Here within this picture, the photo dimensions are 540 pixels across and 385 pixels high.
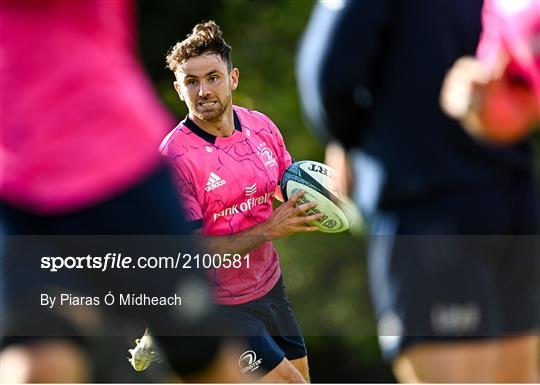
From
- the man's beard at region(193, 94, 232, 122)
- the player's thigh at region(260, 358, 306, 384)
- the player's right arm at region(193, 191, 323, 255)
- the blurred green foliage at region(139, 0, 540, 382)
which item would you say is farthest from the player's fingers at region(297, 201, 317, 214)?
the player's thigh at region(260, 358, 306, 384)

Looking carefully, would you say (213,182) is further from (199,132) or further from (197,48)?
(197,48)

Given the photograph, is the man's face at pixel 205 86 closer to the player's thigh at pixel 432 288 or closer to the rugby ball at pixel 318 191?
the rugby ball at pixel 318 191

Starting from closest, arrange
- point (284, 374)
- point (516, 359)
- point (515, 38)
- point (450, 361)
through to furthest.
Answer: point (515, 38) < point (450, 361) < point (516, 359) < point (284, 374)

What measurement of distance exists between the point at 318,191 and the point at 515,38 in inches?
38.9

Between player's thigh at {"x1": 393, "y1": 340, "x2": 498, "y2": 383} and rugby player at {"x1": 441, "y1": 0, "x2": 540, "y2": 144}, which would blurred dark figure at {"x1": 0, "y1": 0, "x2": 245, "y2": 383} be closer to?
player's thigh at {"x1": 393, "y1": 340, "x2": 498, "y2": 383}

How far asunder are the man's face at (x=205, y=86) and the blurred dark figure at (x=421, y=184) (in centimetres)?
59

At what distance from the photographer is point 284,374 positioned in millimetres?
4574

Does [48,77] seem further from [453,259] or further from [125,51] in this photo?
[453,259]

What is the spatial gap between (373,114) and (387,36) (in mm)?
203

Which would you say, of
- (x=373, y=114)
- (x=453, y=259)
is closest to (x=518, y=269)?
(x=453, y=259)

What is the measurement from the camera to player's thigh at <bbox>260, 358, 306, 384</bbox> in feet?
14.9

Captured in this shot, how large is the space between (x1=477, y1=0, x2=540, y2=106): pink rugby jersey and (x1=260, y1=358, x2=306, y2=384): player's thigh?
1.37m

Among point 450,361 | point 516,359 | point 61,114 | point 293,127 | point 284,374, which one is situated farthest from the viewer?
point 293,127

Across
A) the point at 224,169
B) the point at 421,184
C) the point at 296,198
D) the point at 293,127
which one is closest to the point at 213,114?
the point at 224,169
